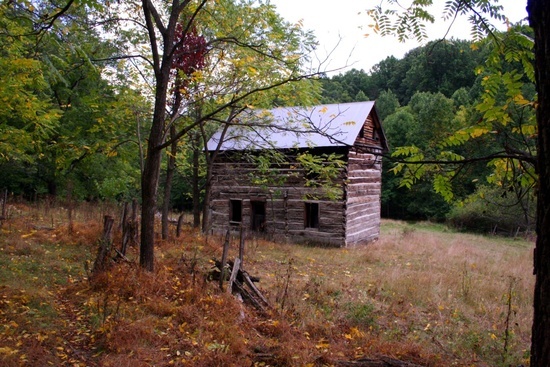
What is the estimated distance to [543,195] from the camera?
7.69ft

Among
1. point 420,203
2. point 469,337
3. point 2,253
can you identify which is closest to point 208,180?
point 2,253

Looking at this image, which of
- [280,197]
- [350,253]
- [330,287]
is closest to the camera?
[330,287]

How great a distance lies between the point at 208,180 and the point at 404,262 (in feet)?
29.9

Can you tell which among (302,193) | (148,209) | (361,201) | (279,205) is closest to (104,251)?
(148,209)

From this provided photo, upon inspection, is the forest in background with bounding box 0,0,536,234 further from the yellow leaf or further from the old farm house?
the yellow leaf

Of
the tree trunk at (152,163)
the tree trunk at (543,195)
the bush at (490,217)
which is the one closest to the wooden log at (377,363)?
the tree trunk at (543,195)

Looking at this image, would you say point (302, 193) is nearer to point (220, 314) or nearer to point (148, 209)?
point (148, 209)

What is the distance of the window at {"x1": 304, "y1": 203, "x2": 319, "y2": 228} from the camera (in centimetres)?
1958

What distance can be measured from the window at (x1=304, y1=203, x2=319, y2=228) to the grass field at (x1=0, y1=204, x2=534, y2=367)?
23.5 ft

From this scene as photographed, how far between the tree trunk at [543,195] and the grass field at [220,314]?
3.43 metres

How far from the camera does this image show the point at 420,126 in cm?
3906

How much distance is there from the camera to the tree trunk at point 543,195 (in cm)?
233

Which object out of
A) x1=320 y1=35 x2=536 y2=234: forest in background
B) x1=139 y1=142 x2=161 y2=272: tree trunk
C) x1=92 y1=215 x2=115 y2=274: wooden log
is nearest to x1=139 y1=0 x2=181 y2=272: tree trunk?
x1=139 y1=142 x2=161 y2=272: tree trunk

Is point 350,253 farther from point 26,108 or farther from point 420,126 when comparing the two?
point 420,126
